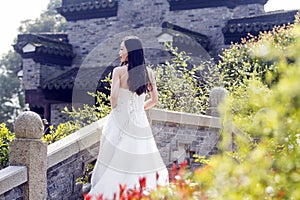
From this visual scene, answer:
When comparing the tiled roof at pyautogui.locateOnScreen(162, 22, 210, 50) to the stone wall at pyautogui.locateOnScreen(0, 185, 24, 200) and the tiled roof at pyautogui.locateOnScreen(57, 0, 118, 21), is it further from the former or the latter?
the stone wall at pyautogui.locateOnScreen(0, 185, 24, 200)

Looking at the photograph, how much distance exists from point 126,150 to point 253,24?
8477 mm

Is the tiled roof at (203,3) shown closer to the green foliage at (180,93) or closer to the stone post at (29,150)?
the green foliage at (180,93)

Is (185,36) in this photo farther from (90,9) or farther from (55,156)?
(55,156)

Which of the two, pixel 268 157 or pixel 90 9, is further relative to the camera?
pixel 90 9

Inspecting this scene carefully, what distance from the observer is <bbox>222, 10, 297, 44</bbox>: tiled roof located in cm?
1386

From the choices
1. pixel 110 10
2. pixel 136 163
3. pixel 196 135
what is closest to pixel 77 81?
pixel 110 10

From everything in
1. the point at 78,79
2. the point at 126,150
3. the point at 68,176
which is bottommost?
the point at 78,79

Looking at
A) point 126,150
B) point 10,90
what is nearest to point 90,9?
point 126,150

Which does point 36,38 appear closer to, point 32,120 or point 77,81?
point 77,81

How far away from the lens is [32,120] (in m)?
5.42

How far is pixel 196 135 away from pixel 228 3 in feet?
26.3

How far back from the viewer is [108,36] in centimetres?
1709

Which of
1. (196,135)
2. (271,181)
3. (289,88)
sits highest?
(289,88)

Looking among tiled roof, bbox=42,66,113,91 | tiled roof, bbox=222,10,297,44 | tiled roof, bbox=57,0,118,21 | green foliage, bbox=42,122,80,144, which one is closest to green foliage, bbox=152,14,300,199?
green foliage, bbox=42,122,80,144
